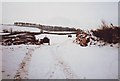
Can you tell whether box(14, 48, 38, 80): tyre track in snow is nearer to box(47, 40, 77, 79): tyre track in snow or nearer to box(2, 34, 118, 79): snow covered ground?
box(2, 34, 118, 79): snow covered ground

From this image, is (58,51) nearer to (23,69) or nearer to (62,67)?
(62,67)

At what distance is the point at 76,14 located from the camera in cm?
208

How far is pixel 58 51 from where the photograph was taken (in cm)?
207

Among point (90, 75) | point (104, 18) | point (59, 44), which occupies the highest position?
point (104, 18)

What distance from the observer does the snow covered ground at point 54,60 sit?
2062mm

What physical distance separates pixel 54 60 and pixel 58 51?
4.4 inches

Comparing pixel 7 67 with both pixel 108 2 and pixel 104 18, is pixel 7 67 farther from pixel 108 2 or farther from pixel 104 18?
pixel 108 2

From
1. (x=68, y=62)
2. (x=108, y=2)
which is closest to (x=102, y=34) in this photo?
(x=108, y=2)

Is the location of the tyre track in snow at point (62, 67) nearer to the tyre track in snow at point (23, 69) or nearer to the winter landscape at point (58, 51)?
the winter landscape at point (58, 51)

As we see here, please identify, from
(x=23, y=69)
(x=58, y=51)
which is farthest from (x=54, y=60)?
(x=23, y=69)

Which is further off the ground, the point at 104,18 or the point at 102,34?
the point at 104,18

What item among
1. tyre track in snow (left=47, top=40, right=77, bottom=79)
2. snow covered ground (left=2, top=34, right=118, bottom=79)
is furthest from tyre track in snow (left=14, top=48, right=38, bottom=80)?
tyre track in snow (left=47, top=40, right=77, bottom=79)

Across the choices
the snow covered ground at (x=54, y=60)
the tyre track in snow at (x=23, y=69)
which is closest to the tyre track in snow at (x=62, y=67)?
the snow covered ground at (x=54, y=60)

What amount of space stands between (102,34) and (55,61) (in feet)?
2.01
